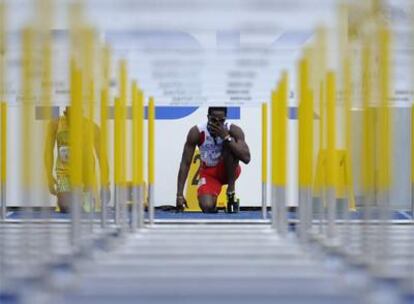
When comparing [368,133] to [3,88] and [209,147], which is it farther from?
[209,147]

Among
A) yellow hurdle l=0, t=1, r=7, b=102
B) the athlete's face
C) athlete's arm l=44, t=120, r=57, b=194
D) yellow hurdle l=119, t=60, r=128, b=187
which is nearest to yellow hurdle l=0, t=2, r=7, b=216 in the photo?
yellow hurdle l=0, t=1, r=7, b=102

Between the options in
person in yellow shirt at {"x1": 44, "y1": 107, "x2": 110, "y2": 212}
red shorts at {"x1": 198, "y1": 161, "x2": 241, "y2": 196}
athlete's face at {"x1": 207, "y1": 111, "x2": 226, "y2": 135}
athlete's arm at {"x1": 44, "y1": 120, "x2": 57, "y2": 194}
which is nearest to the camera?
person in yellow shirt at {"x1": 44, "y1": 107, "x2": 110, "y2": 212}

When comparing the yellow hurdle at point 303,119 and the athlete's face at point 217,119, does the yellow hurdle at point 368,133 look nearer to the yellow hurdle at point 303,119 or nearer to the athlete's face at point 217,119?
the yellow hurdle at point 303,119

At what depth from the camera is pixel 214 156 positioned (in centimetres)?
775

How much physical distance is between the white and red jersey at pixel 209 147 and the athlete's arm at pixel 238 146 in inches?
2.4

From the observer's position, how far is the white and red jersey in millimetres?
7645

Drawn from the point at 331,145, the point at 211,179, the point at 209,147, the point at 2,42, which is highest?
the point at 2,42

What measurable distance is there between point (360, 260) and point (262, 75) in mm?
2311

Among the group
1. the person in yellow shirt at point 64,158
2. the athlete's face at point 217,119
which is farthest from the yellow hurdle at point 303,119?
the athlete's face at point 217,119

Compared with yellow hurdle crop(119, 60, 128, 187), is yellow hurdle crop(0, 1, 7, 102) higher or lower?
higher

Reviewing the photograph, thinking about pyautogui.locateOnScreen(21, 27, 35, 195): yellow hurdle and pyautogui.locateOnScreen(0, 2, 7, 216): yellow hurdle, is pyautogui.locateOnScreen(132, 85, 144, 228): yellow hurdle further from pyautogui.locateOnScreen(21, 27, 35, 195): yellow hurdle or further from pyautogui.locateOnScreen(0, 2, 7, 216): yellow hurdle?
pyautogui.locateOnScreen(21, 27, 35, 195): yellow hurdle

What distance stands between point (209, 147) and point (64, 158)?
45.4 inches

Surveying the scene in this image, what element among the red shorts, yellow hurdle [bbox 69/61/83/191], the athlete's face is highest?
the athlete's face

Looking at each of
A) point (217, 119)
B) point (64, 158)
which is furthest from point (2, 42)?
point (217, 119)
